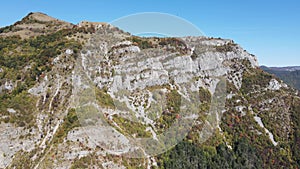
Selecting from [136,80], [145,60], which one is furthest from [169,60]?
[136,80]

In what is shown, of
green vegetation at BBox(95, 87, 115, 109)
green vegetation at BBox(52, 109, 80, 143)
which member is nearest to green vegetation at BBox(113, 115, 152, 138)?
green vegetation at BBox(95, 87, 115, 109)

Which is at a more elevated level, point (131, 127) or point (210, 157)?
point (131, 127)

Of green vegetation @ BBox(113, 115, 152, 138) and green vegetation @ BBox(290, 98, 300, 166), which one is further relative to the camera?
green vegetation @ BBox(290, 98, 300, 166)

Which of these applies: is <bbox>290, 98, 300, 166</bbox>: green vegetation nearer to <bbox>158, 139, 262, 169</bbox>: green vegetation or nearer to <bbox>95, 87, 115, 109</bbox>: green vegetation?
<bbox>158, 139, 262, 169</bbox>: green vegetation

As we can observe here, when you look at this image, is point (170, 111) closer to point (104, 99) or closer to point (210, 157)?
point (210, 157)

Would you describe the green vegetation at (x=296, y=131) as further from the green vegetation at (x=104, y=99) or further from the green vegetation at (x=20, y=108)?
the green vegetation at (x=20, y=108)

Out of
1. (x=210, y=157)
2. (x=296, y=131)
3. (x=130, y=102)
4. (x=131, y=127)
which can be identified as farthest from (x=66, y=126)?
(x=296, y=131)

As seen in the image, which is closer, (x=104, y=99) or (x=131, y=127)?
(x=131, y=127)

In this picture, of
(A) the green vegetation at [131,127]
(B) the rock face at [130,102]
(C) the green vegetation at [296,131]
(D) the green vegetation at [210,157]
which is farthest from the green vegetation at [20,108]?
(C) the green vegetation at [296,131]
